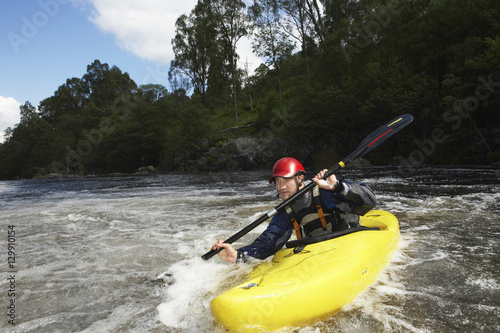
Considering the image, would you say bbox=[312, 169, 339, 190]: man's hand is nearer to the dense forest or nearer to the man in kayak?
the man in kayak

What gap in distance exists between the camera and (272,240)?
278 cm

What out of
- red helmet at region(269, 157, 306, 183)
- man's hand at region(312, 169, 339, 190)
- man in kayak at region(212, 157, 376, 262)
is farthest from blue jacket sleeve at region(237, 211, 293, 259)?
man's hand at region(312, 169, 339, 190)

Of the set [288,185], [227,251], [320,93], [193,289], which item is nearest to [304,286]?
[227,251]

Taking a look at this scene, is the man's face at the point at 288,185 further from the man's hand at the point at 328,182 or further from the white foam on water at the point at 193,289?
the white foam on water at the point at 193,289

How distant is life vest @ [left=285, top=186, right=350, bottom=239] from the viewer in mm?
2637

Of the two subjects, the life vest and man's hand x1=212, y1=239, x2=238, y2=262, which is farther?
the life vest

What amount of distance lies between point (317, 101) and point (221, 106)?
23123 mm

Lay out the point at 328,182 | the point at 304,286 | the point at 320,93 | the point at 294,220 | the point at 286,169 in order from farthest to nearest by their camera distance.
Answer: the point at 320,93 → the point at 294,220 → the point at 286,169 → the point at 328,182 → the point at 304,286

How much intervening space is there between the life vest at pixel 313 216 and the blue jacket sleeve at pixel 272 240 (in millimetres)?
130

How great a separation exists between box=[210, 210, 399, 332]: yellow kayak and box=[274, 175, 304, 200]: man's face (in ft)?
1.65

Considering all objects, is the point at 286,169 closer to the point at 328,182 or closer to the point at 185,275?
the point at 328,182

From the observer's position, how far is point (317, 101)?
21547mm

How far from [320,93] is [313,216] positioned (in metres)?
20.4

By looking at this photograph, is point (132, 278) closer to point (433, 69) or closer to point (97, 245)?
point (97, 245)
